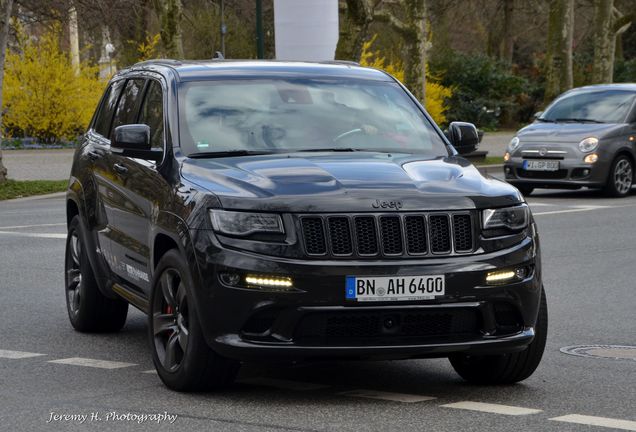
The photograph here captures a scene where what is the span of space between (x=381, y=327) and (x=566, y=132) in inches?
642

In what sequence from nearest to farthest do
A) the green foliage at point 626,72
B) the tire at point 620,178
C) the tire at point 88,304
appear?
the tire at point 88,304 → the tire at point 620,178 → the green foliage at point 626,72

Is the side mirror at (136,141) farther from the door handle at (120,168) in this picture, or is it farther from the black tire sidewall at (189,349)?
the black tire sidewall at (189,349)

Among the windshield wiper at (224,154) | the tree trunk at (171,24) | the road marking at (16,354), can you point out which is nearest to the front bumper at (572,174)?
the tree trunk at (171,24)

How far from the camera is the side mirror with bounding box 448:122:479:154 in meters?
8.55

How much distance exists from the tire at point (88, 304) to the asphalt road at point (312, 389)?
4.0 inches

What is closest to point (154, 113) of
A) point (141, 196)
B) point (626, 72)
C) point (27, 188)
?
point (141, 196)

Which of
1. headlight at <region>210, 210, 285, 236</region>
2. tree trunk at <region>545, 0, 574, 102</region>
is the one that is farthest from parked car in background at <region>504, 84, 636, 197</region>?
tree trunk at <region>545, 0, 574, 102</region>

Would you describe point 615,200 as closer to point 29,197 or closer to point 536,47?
point 29,197

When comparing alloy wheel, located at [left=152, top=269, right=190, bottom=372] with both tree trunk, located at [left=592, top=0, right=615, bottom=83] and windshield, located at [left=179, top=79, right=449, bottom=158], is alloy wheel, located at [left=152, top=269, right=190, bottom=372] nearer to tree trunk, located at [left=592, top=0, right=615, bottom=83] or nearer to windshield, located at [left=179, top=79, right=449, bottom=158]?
windshield, located at [left=179, top=79, right=449, bottom=158]

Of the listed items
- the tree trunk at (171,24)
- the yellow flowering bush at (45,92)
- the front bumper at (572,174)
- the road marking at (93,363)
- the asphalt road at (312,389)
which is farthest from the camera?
the yellow flowering bush at (45,92)

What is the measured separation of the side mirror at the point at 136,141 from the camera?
7988mm

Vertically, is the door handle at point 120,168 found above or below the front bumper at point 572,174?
above

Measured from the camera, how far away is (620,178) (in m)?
22.8

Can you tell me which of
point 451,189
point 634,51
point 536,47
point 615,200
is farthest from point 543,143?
point 536,47
